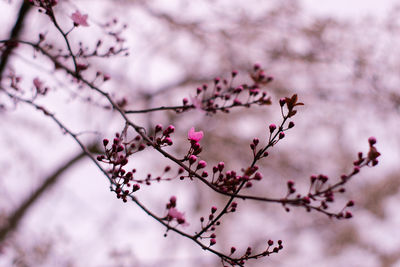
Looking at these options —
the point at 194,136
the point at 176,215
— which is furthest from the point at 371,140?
the point at 176,215

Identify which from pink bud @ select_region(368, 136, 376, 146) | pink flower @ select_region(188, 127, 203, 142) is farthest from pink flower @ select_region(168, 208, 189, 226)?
pink bud @ select_region(368, 136, 376, 146)

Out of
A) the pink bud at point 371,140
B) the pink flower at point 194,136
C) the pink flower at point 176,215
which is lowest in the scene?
the pink flower at point 176,215

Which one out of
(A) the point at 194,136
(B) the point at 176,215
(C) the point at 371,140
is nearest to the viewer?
(C) the point at 371,140

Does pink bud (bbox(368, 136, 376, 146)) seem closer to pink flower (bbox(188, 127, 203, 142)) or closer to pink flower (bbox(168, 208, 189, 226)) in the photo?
pink flower (bbox(188, 127, 203, 142))

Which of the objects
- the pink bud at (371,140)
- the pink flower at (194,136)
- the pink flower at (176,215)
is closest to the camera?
the pink bud at (371,140)

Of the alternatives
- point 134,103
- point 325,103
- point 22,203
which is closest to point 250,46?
point 325,103

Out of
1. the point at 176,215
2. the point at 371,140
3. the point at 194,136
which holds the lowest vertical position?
the point at 176,215

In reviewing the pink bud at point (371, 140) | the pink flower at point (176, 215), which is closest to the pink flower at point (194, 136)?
the pink flower at point (176, 215)

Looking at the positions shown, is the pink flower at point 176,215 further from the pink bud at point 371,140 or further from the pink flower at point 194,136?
the pink bud at point 371,140

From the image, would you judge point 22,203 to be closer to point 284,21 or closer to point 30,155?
point 30,155

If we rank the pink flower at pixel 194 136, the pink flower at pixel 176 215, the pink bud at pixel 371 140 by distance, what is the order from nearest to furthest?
the pink bud at pixel 371 140, the pink flower at pixel 194 136, the pink flower at pixel 176 215

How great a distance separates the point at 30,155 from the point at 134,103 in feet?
7.52

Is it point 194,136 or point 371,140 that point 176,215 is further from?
point 371,140

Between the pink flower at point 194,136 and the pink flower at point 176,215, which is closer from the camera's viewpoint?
the pink flower at point 194,136
